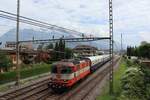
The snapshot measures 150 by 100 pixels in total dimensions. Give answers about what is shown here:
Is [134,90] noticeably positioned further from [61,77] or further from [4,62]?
[4,62]

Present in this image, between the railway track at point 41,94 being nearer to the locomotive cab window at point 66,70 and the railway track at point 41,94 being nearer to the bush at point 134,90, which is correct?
the locomotive cab window at point 66,70

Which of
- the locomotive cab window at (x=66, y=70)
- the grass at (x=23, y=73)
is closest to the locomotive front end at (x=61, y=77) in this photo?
the locomotive cab window at (x=66, y=70)

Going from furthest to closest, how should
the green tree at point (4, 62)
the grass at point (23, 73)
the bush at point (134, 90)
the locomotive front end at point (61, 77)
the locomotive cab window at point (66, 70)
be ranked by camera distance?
the green tree at point (4, 62) → the grass at point (23, 73) → the locomotive cab window at point (66, 70) → the locomotive front end at point (61, 77) → the bush at point (134, 90)

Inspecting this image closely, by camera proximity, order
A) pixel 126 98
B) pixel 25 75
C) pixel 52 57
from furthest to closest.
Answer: pixel 52 57
pixel 25 75
pixel 126 98

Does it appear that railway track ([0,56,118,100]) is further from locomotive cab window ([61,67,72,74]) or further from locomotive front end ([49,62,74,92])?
locomotive cab window ([61,67,72,74])

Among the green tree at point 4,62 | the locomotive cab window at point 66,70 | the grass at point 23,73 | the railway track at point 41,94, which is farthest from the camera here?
the green tree at point 4,62

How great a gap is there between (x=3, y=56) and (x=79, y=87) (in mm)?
16624

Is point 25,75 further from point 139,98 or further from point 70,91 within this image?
point 139,98

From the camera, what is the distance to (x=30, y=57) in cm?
7500

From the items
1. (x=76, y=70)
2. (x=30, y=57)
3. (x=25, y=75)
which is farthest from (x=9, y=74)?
(x=30, y=57)

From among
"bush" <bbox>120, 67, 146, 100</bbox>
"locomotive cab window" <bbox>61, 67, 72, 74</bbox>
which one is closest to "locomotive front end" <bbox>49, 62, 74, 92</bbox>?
"locomotive cab window" <bbox>61, 67, 72, 74</bbox>

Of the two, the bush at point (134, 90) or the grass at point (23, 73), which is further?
the grass at point (23, 73)

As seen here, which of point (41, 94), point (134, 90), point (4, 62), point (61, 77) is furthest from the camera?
point (4, 62)

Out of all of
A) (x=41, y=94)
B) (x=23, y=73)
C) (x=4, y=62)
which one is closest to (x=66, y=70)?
(x=41, y=94)
